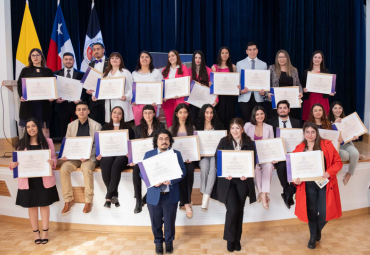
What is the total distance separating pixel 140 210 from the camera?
3.82 metres

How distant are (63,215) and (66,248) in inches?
18.0

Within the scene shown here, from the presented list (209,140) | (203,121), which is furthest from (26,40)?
(209,140)

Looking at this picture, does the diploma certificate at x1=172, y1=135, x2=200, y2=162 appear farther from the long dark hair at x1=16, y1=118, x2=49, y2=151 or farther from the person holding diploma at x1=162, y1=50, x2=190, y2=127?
the long dark hair at x1=16, y1=118, x2=49, y2=151

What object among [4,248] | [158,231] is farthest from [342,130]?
[4,248]

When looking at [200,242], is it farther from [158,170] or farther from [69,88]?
[69,88]

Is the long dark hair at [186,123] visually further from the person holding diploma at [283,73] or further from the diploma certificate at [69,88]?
the diploma certificate at [69,88]

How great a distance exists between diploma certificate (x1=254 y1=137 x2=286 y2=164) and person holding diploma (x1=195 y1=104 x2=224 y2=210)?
0.56 m

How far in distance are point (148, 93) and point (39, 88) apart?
150 centimetres

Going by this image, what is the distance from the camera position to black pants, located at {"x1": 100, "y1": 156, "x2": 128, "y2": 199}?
3.85 metres

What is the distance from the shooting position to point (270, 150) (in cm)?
386

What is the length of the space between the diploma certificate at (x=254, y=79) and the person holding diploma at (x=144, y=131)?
1472mm

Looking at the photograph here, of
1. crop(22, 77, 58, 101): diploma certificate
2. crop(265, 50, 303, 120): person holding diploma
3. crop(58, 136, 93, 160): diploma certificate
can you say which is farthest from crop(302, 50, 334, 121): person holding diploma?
crop(22, 77, 58, 101): diploma certificate

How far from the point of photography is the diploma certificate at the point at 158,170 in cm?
325

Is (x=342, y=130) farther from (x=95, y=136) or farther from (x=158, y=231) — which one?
(x=95, y=136)
